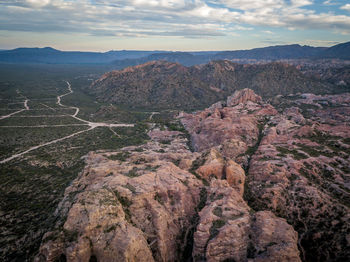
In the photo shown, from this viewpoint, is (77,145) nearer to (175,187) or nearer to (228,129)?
(228,129)

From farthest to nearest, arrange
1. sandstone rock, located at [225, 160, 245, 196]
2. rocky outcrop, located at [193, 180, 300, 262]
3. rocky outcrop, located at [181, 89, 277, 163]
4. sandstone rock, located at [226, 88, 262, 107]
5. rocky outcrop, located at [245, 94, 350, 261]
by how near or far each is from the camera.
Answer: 1. sandstone rock, located at [226, 88, 262, 107]
2. rocky outcrop, located at [181, 89, 277, 163]
3. sandstone rock, located at [225, 160, 245, 196]
4. rocky outcrop, located at [245, 94, 350, 261]
5. rocky outcrop, located at [193, 180, 300, 262]

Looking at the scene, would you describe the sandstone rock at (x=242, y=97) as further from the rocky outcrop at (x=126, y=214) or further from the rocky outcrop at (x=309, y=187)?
the rocky outcrop at (x=126, y=214)

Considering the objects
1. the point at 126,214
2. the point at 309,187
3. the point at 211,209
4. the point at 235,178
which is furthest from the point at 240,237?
the point at 309,187

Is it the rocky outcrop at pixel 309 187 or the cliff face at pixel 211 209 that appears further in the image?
the rocky outcrop at pixel 309 187

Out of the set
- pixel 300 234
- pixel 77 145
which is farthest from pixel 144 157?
pixel 77 145

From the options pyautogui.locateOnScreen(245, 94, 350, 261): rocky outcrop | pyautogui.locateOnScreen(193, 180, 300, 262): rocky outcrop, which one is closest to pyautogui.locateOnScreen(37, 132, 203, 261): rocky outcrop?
pyautogui.locateOnScreen(193, 180, 300, 262): rocky outcrop

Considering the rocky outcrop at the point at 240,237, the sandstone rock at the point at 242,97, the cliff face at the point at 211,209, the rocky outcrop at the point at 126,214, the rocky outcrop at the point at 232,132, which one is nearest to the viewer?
the rocky outcrop at the point at 126,214

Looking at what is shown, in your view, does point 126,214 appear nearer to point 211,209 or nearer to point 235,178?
point 211,209

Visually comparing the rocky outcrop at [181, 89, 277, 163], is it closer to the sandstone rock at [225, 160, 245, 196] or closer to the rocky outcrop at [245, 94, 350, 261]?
the rocky outcrop at [245, 94, 350, 261]

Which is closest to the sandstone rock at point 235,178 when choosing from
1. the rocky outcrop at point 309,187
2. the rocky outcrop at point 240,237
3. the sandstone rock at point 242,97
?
the rocky outcrop at point 309,187
